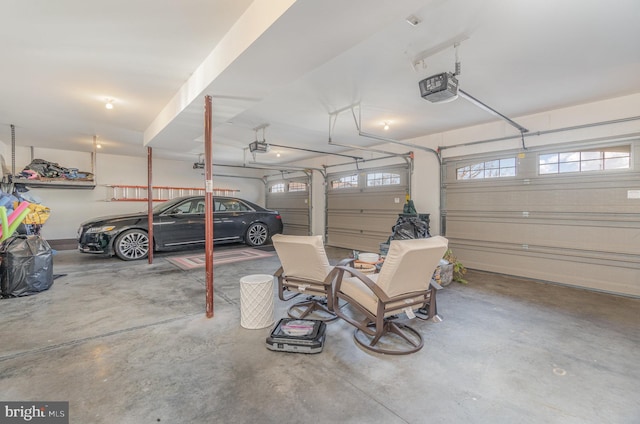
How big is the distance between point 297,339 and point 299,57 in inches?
85.8

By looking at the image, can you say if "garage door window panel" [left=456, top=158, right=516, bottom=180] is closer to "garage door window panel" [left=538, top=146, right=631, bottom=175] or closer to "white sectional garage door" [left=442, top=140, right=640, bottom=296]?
"white sectional garage door" [left=442, top=140, right=640, bottom=296]

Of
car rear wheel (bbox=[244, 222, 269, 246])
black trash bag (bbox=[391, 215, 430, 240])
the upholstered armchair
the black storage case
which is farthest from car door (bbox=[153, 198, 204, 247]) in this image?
the upholstered armchair

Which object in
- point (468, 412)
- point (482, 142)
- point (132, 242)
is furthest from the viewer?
point (132, 242)

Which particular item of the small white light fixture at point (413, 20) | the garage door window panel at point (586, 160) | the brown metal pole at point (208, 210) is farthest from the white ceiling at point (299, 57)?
the garage door window panel at point (586, 160)

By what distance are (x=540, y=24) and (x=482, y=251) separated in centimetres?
365

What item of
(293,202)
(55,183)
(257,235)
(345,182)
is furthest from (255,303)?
(293,202)

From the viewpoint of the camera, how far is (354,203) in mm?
7180

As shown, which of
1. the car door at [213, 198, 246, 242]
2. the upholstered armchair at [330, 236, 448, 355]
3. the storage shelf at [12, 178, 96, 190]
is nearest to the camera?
the upholstered armchair at [330, 236, 448, 355]

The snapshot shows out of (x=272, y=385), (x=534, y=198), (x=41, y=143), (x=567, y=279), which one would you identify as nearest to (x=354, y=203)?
(x=534, y=198)

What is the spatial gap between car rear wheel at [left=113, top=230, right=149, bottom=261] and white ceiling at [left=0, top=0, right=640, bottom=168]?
220cm

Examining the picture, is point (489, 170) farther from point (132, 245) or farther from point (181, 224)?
point (132, 245)

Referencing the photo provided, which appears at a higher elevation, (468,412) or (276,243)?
(276,243)

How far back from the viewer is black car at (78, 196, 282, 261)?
538cm

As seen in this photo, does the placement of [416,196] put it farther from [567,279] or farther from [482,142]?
[567,279]
